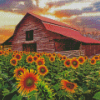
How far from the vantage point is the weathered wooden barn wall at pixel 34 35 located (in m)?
15.3

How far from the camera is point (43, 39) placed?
15.6 meters

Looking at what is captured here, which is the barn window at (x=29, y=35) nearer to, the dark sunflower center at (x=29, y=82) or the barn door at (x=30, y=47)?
the barn door at (x=30, y=47)

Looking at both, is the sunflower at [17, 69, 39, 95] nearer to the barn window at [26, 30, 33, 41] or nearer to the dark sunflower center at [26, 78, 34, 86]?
the dark sunflower center at [26, 78, 34, 86]

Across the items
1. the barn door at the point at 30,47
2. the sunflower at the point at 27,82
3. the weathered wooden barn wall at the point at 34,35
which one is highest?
the weathered wooden barn wall at the point at 34,35

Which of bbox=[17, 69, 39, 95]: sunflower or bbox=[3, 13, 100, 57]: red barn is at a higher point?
bbox=[3, 13, 100, 57]: red barn

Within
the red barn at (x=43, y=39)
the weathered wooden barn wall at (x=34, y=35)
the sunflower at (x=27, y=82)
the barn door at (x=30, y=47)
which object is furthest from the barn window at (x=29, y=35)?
the sunflower at (x=27, y=82)

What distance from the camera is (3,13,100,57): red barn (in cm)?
1412

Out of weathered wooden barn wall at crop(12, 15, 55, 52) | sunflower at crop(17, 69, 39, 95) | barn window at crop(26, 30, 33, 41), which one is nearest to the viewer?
sunflower at crop(17, 69, 39, 95)

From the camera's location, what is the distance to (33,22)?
677 inches

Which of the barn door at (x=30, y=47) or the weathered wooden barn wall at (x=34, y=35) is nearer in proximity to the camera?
the weathered wooden barn wall at (x=34, y=35)

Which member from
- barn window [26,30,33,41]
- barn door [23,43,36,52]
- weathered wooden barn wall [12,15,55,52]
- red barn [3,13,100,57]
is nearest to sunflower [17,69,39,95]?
red barn [3,13,100,57]

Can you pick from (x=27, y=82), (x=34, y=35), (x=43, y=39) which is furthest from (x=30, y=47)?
(x=27, y=82)

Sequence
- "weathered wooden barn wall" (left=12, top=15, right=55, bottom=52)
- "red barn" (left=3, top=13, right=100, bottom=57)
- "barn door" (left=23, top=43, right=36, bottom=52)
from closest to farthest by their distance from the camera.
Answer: "red barn" (left=3, top=13, right=100, bottom=57)
"weathered wooden barn wall" (left=12, top=15, right=55, bottom=52)
"barn door" (left=23, top=43, right=36, bottom=52)

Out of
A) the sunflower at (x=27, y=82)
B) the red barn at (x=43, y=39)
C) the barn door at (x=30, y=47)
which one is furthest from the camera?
the barn door at (x=30, y=47)
